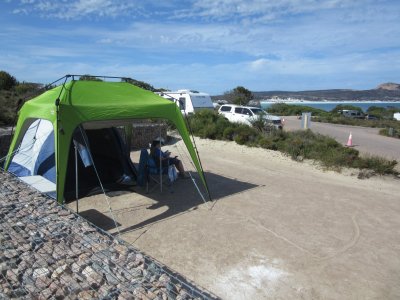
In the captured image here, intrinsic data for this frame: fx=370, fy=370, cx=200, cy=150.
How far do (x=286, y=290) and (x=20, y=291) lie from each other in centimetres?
275

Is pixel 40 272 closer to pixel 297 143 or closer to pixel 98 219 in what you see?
pixel 98 219

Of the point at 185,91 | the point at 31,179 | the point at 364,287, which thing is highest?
the point at 185,91

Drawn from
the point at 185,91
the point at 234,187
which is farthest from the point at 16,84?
the point at 234,187

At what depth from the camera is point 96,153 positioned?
828cm

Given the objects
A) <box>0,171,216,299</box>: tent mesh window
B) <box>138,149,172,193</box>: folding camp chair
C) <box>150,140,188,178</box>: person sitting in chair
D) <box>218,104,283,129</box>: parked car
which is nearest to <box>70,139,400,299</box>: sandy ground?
<box>138,149,172,193</box>: folding camp chair

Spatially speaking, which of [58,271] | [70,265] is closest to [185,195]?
[70,265]

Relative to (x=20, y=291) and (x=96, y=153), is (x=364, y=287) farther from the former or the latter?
(x=96, y=153)

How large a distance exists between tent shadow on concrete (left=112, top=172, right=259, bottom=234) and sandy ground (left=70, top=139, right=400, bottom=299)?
2 cm

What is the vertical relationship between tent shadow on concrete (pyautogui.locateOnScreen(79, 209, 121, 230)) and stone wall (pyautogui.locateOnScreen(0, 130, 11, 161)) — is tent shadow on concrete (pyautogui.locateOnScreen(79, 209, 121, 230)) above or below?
below

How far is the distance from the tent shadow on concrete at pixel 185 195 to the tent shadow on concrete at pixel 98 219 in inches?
11.7

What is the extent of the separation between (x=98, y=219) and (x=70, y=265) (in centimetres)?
284

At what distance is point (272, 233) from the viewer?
5766 mm

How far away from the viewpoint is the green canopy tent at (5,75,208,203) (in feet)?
18.2

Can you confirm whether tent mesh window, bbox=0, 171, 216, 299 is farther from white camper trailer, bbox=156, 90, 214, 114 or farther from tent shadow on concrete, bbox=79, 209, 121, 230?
white camper trailer, bbox=156, 90, 214, 114
